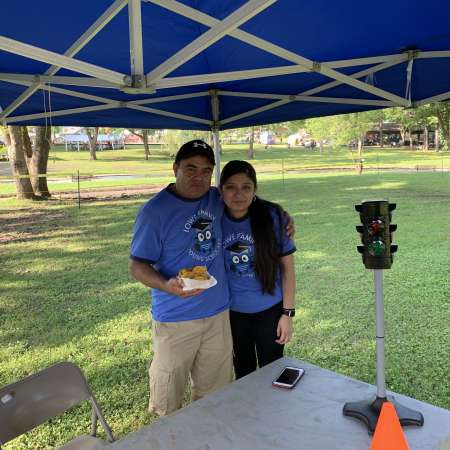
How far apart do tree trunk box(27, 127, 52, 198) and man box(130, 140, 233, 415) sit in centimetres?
1377

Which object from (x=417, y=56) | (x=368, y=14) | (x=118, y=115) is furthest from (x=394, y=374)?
(x=118, y=115)

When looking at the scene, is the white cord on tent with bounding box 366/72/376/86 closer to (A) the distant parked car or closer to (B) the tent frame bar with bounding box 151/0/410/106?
(B) the tent frame bar with bounding box 151/0/410/106

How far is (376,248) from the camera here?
1736 millimetres

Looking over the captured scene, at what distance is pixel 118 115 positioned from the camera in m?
4.30

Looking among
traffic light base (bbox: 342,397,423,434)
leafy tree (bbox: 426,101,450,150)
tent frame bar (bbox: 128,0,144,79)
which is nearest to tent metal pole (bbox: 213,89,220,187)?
tent frame bar (bbox: 128,0,144,79)

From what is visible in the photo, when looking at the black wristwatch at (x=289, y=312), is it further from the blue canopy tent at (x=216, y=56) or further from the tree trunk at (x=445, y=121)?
the tree trunk at (x=445, y=121)

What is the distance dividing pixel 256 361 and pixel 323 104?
2322 millimetres

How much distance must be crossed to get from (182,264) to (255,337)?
66 centimetres

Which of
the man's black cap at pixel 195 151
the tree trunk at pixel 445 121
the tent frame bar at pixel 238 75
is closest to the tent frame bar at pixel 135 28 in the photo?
the tent frame bar at pixel 238 75

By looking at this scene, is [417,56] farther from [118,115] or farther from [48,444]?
[48,444]

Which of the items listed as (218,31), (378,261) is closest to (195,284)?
(378,261)

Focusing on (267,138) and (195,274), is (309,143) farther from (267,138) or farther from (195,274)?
(195,274)

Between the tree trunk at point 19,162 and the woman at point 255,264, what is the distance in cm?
1370

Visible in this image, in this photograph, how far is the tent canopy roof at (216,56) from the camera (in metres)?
1.87
